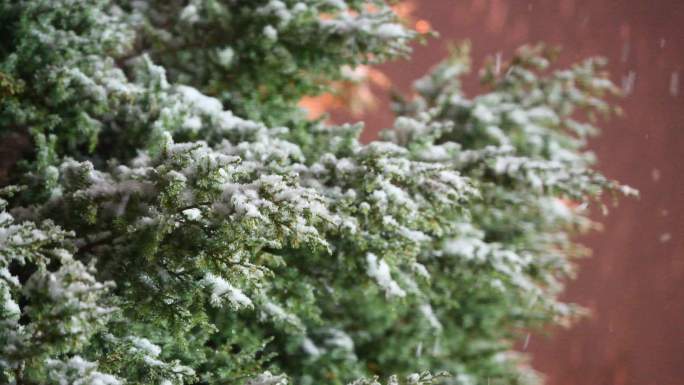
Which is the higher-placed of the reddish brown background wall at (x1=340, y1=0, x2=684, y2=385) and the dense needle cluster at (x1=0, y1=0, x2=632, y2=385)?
the reddish brown background wall at (x1=340, y1=0, x2=684, y2=385)

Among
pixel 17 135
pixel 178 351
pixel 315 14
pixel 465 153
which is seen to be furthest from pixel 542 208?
pixel 17 135

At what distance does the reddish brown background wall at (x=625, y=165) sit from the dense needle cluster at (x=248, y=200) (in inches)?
305

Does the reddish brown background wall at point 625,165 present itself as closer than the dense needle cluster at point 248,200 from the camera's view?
No

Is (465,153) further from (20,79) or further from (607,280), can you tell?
(607,280)

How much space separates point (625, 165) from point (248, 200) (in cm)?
1356

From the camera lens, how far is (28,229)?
229cm

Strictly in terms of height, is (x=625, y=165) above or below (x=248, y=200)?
above

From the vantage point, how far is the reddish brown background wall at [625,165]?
41.7ft

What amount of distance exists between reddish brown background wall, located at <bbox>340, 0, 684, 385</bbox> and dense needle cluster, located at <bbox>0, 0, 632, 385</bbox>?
7.74m

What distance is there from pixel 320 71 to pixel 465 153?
118cm

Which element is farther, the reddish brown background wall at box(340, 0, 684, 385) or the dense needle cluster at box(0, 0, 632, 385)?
the reddish brown background wall at box(340, 0, 684, 385)

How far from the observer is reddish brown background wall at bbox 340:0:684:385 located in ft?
41.7

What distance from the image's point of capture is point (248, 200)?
7.65 feet

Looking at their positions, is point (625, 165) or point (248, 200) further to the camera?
point (625, 165)
